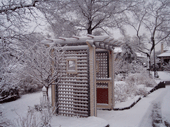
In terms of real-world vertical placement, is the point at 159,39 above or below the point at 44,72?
above

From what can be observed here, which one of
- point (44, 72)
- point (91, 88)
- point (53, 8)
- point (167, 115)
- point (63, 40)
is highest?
point (53, 8)

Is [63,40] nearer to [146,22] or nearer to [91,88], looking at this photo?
[91,88]

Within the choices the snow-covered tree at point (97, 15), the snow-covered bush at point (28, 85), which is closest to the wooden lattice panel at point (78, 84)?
the snow-covered bush at point (28, 85)

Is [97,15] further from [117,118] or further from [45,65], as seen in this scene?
[117,118]

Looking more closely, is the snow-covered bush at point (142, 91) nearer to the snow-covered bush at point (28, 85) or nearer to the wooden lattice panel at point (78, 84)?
the wooden lattice panel at point (78, 84)

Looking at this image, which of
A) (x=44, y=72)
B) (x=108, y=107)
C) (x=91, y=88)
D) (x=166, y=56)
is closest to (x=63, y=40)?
(x=44, y=72)

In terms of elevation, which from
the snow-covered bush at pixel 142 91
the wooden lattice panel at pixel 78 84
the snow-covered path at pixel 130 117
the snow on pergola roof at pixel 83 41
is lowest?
the snow-covered path at pixel 130 117

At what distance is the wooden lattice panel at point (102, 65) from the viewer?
7863 mm

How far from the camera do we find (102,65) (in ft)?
26.2

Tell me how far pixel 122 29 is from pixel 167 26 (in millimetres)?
12487

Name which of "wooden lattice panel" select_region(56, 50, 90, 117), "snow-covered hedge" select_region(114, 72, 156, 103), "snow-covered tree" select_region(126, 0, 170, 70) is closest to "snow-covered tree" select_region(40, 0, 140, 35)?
"snow-covered hedge" select_region(114, 72, 156, 103)

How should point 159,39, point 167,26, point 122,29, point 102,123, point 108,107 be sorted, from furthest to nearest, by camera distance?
1. point 159,39
2. point 167,26
3. point 122,29
4. point 108,107
5. point 102,123

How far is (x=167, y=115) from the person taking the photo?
22.1 ft

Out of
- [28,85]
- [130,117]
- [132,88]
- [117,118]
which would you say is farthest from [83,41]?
[28,85]
